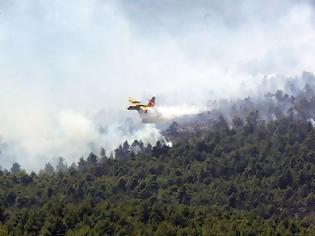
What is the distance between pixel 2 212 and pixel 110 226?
34787 millimetres

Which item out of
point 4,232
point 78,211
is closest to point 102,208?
point 78,211

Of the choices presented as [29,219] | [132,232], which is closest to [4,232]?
[29,219]

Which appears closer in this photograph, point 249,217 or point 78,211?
point 78,211

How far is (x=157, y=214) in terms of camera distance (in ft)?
591

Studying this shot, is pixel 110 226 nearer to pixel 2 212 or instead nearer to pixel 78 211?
pixel 78 211

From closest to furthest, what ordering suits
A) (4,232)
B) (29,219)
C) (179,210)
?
(4,232), (29,219), (179,210)

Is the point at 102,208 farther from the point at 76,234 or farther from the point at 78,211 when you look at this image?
the point at 76,234

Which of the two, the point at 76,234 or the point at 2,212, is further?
the point at 2,212

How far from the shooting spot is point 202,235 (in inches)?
6358

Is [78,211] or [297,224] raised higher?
[78,211]

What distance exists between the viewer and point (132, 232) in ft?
543

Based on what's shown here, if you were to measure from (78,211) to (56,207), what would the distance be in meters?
6.22

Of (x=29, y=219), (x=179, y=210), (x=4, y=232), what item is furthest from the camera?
(x=179, y=210)

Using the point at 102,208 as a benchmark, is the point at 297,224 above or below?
below
